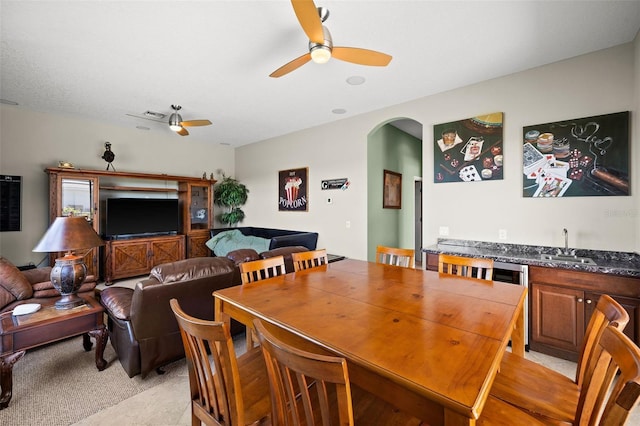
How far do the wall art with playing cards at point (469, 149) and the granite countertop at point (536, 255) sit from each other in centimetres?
80

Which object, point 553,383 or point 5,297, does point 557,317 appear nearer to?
point 553,383

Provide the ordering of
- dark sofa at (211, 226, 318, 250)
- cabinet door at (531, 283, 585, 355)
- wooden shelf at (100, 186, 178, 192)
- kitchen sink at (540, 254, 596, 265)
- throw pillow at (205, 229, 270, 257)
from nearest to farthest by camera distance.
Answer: cabinet door at (531, 283, 585, 355)
kitchen sink at (540, 254, 596, 265)
dark sofa at (211, 226, 318, 250)
wooden shelf at (100, 186, 178, 192)
throw pillow at (205, 229, 270, 257)

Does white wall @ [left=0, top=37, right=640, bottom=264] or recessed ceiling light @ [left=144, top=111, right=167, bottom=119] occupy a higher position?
recessed ceiling light @ [left=144, top=111, right=167, bottom=119]

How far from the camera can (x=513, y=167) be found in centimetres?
312

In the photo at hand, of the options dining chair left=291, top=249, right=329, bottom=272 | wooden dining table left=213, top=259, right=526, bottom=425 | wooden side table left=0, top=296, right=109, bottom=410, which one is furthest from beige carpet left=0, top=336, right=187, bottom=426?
dining chair left=291, top=249, right=329, bottom=272

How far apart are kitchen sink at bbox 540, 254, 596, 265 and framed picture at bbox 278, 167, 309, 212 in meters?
3.70

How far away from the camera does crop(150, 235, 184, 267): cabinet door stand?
17.4 ft

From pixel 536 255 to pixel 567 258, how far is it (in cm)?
24

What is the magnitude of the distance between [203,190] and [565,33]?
623cm

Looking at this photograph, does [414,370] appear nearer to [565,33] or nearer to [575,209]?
[575,209]

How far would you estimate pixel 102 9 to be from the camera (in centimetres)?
216

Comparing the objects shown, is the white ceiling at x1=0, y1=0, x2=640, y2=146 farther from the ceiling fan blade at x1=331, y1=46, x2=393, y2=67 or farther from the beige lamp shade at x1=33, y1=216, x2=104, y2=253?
the beige lamp shade at x1=33, y1=216, x2=104, y2=253

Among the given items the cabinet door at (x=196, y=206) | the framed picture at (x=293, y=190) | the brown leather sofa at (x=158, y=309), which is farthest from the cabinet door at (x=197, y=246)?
the brown leather sofa at (x=158, y=309)

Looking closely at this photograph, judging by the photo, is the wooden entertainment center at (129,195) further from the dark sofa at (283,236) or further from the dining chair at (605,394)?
the dining chair at (605,394)
